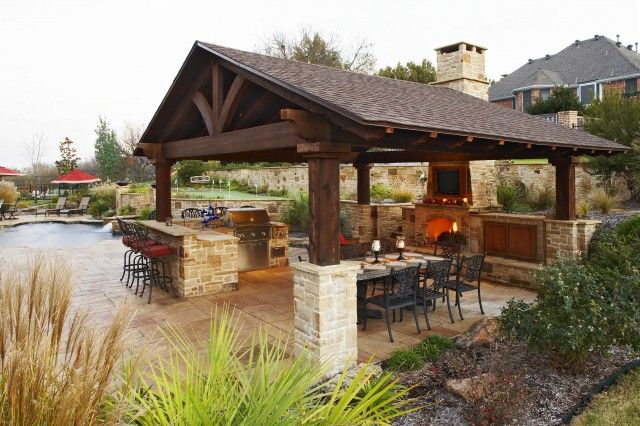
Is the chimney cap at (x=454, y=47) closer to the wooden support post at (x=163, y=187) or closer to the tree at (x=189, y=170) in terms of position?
the wooden support post at (x=163, y=187)

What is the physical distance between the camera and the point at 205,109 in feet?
24.9

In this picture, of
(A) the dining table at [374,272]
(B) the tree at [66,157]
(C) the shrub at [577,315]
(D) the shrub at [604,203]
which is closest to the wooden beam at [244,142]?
(A) the dining table at [374,272]

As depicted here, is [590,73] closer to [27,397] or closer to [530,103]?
[530,103]

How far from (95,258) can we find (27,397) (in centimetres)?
1212

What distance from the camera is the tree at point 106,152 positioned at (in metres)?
33.7

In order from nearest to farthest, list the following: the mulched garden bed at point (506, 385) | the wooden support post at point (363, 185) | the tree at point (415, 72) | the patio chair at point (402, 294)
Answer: the mulched garden bed at point (506, 385) < the patio chair at point (402, 294) < the wooden support post at point (363, 185) < the tree at point (415, 72)

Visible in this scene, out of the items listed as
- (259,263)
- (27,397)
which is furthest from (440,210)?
(27,397)

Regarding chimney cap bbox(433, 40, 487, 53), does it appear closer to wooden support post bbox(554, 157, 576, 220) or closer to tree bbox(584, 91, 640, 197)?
tree bbox(584, 91, 640, 197)

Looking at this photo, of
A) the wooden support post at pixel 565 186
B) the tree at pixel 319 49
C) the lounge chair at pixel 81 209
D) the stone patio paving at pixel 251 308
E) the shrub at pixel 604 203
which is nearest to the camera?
the stone patio paving at pixel 251 308

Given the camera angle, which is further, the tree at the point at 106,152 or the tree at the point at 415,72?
the tree at the point at 106,152

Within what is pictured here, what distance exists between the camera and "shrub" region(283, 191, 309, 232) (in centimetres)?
1669

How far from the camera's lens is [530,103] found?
3369 centimetres

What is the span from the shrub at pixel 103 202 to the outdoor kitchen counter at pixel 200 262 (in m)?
16.1

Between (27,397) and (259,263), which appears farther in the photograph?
(259,263)
